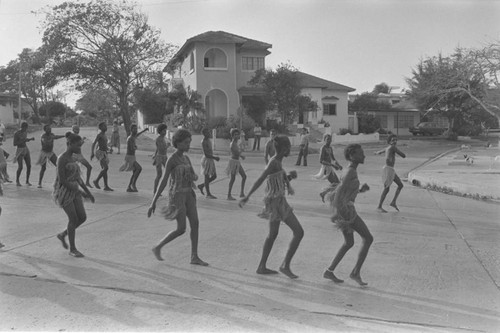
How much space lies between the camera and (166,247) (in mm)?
6914

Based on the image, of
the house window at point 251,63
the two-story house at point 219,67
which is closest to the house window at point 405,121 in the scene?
the two-story house at point 219,67

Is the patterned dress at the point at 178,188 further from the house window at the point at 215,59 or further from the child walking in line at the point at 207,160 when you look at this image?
the house window at the point at 215,59

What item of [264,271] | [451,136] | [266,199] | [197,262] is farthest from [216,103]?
[264,271]

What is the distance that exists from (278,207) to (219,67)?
29386mm

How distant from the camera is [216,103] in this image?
3609 centimetres

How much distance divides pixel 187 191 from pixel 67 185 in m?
1.60

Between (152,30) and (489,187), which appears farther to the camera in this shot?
(152,30)

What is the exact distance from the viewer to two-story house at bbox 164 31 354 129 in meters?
33.1

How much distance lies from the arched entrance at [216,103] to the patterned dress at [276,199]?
29.8 metres

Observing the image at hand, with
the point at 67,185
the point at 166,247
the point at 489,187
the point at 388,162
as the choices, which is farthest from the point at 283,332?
the point at 489,187

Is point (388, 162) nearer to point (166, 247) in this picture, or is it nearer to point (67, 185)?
point (166, 247)

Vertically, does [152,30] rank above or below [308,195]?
above

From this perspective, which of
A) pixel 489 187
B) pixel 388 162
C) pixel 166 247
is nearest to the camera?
pixel 166 247

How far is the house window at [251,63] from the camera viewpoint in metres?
35.2
